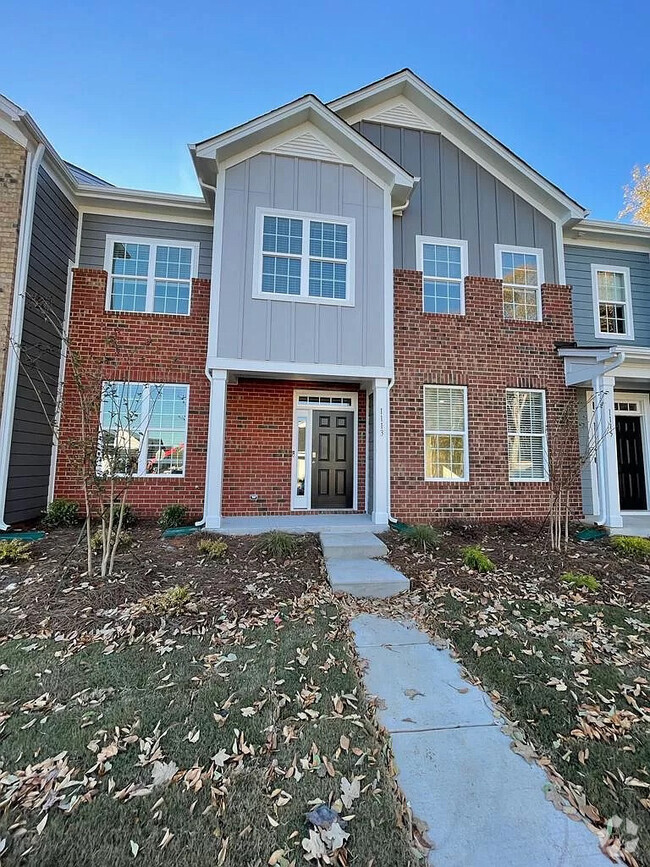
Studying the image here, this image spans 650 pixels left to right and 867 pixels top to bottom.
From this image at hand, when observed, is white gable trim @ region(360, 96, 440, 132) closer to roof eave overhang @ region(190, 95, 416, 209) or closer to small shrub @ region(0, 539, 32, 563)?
roof eave overhang @ region(190, 95, 416, 209)

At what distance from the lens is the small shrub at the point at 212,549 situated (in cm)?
559

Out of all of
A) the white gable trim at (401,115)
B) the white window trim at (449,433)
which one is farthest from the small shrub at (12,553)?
the white gable trim at (401,115)

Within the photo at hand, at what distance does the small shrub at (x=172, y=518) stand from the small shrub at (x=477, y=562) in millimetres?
4953

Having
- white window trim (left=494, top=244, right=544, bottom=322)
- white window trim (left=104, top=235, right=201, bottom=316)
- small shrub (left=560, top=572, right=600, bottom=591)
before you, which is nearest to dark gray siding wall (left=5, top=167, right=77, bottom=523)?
white window trim (left=104, top=235, right=201, bottom=316)

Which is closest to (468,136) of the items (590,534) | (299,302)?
(299,302)

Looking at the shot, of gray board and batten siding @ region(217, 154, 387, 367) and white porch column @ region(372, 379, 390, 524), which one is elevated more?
gray board and batten siding @ region(217, 154, 387, 367)

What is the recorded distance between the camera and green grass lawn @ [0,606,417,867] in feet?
5.60

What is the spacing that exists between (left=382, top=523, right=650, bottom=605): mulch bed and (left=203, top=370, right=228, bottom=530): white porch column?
2.91 metres

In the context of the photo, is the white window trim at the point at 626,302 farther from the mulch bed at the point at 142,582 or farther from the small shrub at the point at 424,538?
the mulch bed at the point at 142,582

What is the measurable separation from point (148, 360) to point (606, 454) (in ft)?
30.5

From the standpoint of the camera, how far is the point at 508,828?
1797 millimetres

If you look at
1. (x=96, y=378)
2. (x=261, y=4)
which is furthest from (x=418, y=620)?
(x=261, y=4)

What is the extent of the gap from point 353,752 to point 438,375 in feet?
23.3

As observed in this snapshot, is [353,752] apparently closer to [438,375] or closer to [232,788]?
[232,788]
